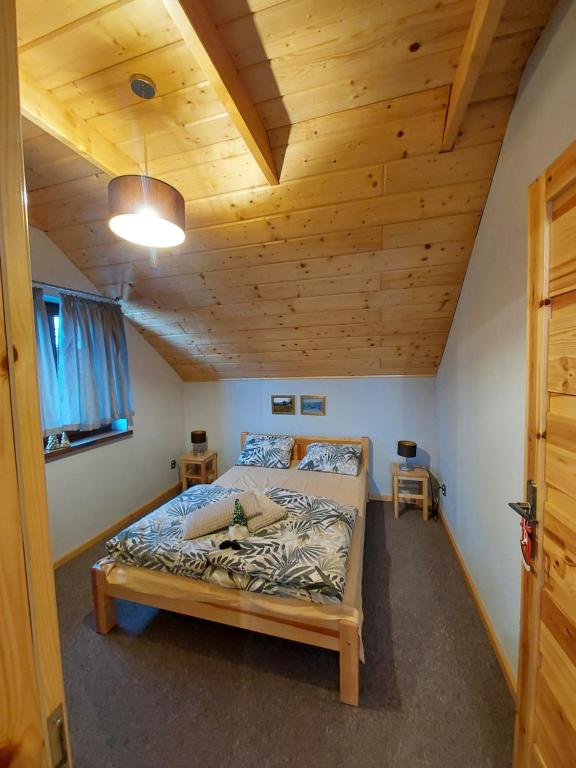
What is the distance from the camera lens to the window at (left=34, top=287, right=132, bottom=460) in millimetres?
2332

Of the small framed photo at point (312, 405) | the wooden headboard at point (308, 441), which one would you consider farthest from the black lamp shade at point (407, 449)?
the small framed photo at point (312, 405)

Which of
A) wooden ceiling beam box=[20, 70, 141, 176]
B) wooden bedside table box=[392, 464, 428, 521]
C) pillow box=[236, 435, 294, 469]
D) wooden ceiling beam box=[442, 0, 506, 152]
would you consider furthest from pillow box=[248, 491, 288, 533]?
wooden ceiling beam box=[442, 0, 506, 152]

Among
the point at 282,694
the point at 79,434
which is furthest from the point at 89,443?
the point at 282,694

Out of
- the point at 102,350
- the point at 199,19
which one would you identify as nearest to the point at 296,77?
Result: the point at 199,19

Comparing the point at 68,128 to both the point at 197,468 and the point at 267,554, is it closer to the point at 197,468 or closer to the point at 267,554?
the point at 267,554

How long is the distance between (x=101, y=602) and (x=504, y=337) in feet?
8.71

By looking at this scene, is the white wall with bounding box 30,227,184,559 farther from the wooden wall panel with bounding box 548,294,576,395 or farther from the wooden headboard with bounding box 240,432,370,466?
the wooden wall panel with bounding box 548,294,576,395

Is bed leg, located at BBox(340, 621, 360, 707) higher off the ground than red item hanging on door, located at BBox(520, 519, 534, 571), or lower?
lower

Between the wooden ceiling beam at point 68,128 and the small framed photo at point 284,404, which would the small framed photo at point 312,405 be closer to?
the small framed photo at point 284,404

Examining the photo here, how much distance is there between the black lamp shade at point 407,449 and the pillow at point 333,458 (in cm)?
41

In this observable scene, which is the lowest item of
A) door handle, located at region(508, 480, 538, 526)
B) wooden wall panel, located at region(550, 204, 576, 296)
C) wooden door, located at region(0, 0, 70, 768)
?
door handle, located at region(508, 480, 538, 526)

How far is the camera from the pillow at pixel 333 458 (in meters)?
3.07

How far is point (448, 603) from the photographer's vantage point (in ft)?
6.47

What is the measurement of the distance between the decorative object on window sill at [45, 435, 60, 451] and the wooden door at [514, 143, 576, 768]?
2998 millimetres
